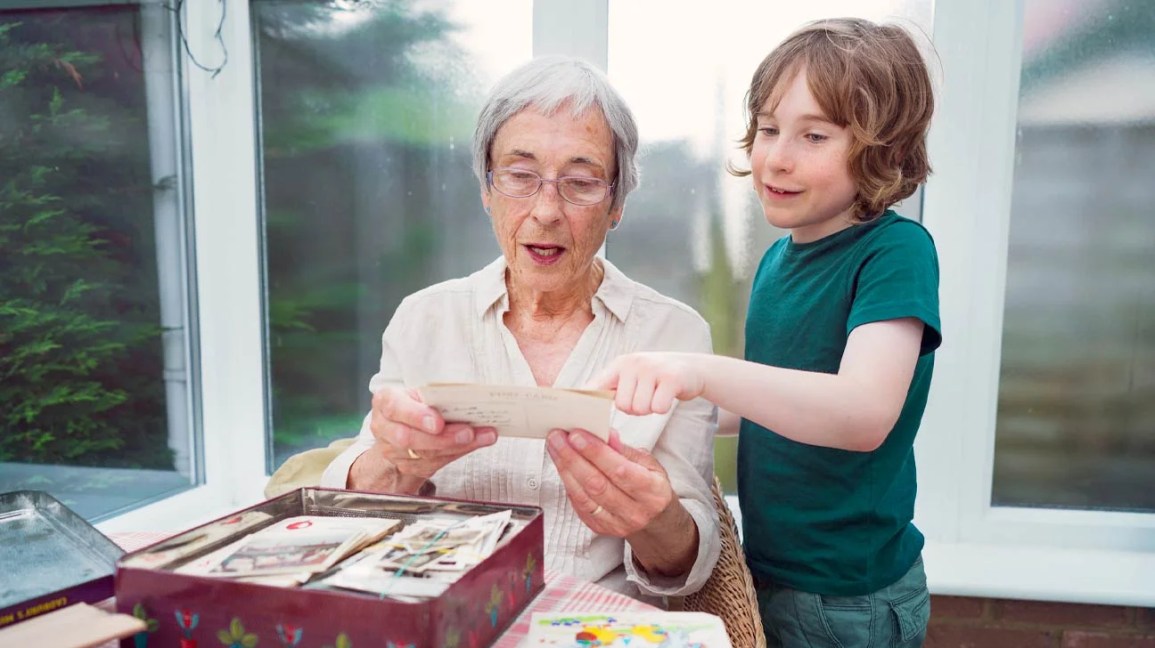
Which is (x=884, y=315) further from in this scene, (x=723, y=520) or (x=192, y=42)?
(x=192, y=42)

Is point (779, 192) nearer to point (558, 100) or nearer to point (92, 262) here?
point (558, 100)

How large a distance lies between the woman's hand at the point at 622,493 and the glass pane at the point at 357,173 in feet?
4.48

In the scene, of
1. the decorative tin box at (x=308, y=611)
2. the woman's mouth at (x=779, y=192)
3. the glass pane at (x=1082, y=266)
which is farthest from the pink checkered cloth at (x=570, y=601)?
the glass pane at (x=1082, y=266)

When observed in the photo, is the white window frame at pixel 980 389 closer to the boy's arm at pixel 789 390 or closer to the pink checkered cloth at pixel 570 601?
the boy's arm at pixel 789 390

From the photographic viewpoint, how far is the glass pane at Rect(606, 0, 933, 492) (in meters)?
2.17

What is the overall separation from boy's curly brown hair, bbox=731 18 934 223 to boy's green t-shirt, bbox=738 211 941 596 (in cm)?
8

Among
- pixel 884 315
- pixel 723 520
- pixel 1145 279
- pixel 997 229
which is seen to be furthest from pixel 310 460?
pixel 1145 279

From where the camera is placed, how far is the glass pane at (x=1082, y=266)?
2037mm

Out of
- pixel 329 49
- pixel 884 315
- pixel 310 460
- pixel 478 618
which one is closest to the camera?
pixel 478 618

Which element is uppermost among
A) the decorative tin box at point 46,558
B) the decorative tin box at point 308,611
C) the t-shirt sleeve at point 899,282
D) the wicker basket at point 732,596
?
the t-shirt sleeve at point 899,282

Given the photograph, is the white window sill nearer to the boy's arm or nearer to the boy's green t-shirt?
the boy's green t-shirt

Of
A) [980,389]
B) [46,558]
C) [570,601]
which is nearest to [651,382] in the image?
[570,601]

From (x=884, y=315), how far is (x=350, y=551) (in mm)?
837

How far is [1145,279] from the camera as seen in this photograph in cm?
209
